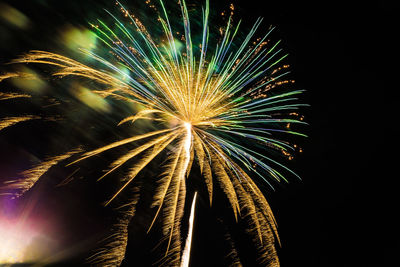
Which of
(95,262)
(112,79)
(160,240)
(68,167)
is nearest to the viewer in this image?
(95,262)

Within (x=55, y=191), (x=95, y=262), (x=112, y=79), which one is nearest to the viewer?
(x=95, y=262)

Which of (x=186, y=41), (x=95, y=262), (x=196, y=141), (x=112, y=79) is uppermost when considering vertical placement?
(x=186, y=41)

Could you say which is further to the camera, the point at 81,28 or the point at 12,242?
the point at 12,242

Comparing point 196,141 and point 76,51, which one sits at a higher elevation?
point 76,51

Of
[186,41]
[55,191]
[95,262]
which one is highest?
[186,41]

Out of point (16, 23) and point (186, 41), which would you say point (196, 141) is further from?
point (16, 23)

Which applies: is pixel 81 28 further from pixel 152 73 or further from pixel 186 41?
pixel 186 41

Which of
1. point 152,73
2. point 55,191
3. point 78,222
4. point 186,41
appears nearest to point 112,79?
point 152,73

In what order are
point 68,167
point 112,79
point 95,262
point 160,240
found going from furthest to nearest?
point 68,167
point 112,79
point 160,240
point 95,262

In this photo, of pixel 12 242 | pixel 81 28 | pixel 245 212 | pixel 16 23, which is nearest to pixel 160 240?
pixel 245 212
